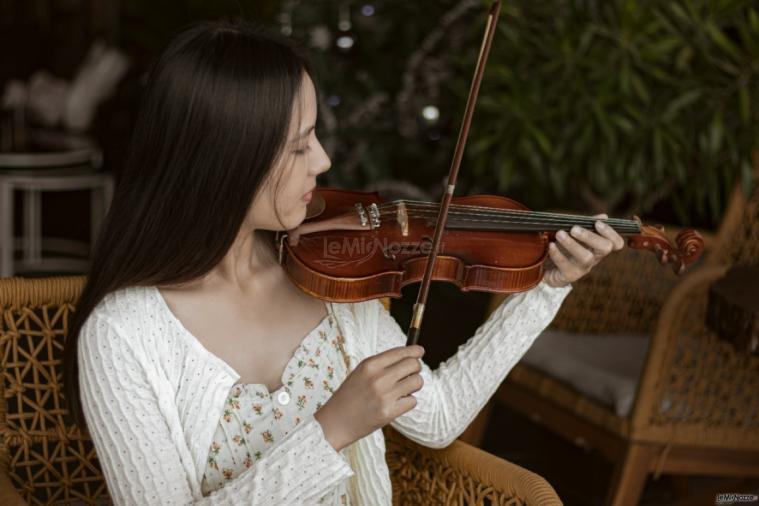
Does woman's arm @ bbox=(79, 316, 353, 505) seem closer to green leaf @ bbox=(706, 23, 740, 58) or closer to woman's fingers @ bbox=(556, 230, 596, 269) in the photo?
woman's fingers @ bbox=(556, 230, 596, 269)

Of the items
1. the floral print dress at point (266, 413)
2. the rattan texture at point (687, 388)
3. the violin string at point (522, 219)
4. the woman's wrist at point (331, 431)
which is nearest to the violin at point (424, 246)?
the violin string at point (522, 219)

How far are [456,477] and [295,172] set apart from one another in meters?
0.50

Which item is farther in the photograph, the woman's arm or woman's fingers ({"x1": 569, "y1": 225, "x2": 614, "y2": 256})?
woman's fingers ({"x1": 569, "y1": 225, "x2": 614, "y2": 256})

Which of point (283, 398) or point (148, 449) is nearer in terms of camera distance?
point (148, 449)

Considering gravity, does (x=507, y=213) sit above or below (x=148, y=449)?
above

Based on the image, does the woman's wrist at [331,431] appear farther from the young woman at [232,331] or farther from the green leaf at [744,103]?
the green leaf at [744,103]

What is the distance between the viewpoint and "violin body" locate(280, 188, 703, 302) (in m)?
1.32

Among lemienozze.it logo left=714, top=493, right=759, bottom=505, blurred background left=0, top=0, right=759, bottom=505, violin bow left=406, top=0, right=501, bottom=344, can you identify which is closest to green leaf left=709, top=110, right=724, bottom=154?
blurred background left=0, top=0, right=759, bottom=505

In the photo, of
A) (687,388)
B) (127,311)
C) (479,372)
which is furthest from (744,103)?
(127,311)

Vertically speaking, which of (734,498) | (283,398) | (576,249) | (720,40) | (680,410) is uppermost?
(720,40)

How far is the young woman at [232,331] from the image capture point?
1.12 meters

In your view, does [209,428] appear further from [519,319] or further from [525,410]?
[525,410]

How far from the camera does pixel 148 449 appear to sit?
1.14 metres

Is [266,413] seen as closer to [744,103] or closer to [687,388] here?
[687,388]
